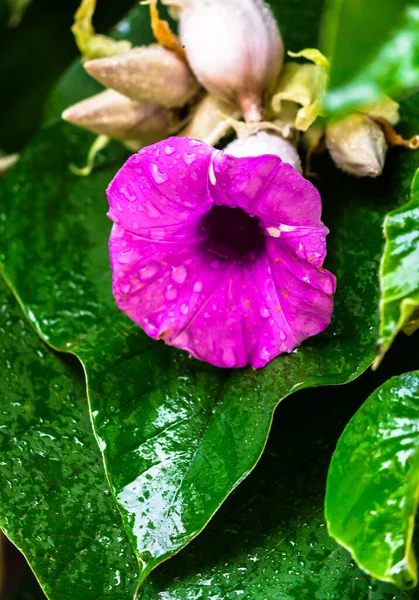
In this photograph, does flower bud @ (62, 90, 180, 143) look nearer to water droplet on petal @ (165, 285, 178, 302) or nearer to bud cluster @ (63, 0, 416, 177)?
bud cluster @ (63, 0, 416, 177)

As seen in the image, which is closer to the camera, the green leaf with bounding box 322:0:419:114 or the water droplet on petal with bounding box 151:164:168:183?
the green leaf with bounding box 322:0:419:114

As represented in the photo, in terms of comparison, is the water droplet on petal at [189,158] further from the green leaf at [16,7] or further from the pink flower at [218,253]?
the green leaf at [16,7]

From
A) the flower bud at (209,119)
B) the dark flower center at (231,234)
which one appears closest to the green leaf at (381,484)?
the dark flower center at (231,234)

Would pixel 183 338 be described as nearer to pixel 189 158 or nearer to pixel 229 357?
pixel 229 357

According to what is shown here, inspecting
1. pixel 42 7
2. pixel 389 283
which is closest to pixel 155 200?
pixel 389 283

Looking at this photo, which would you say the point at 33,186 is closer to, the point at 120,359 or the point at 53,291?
the point at 53,291

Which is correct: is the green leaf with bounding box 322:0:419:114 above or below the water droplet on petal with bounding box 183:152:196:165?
above

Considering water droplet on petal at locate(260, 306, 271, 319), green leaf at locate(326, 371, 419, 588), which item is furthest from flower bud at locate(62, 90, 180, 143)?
green leaf at locate(326, 371, 419, 588)

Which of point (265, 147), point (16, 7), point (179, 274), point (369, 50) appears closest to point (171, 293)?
point (179, 274)
